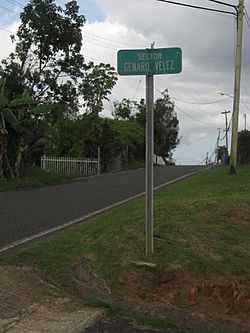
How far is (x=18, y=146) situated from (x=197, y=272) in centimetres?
1715

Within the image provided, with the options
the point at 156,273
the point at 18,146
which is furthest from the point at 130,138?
the point at 156,273

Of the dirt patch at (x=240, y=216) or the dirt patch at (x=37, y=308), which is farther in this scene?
the dirt patch at (x=240, y=216)

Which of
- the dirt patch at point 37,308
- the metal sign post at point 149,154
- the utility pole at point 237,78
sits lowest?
the dirt patch at point 37,308

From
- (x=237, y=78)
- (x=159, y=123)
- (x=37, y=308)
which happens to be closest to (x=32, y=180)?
(x=237, y=78)

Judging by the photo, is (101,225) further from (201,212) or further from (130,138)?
(130,138)

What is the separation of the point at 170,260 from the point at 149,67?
92.4 inches

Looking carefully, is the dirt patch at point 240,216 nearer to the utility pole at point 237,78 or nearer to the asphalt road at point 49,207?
the asphalt road at point 49,207

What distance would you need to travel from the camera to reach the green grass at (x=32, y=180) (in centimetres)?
2009

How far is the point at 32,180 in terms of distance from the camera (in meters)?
22.2

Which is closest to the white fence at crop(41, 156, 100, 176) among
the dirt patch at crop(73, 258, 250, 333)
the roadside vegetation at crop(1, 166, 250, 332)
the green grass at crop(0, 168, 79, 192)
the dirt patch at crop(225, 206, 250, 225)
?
the green grass at crop(0, 168, 79, 192)

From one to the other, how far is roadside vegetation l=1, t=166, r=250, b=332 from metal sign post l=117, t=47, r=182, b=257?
0.45 metres

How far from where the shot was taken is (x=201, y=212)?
8562 mm

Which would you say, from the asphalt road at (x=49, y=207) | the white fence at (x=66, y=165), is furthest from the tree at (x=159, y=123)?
the asphalt road at (x=49, y=207)

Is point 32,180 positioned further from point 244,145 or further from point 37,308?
point 244,145
